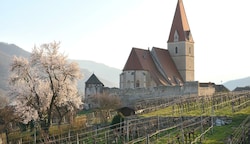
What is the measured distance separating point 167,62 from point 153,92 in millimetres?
15045

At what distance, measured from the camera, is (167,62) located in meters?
70.2

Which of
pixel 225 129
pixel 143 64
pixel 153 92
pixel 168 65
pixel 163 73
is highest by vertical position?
pixel 168 65

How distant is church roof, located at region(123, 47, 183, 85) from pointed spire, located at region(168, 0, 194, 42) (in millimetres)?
3228

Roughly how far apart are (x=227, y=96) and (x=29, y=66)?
20060 mm

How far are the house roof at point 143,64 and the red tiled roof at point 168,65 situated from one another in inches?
54.1

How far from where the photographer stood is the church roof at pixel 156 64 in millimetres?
62938

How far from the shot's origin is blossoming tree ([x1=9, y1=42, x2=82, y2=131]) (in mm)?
37969

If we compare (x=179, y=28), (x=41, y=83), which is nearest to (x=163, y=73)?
(x=179, y=28)

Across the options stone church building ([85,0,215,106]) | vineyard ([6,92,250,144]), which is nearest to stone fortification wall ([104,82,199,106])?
stone church building ([85,0,215,106])

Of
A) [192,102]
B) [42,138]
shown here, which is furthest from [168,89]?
[42,138]

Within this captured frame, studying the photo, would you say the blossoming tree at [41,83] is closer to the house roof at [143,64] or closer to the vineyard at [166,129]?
the vineyard at [166,129]

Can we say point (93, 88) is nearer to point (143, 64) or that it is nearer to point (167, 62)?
point (143, 64)

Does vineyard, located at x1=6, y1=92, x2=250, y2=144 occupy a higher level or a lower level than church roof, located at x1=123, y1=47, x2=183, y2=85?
lower

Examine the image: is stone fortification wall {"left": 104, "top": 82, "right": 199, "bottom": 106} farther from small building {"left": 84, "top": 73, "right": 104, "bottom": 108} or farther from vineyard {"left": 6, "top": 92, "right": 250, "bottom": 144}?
vineyard {"left": 6, "top": 92, "right": 250, "bottom": 144}
